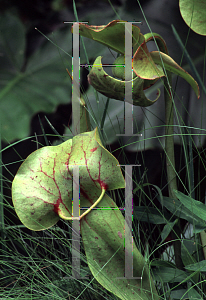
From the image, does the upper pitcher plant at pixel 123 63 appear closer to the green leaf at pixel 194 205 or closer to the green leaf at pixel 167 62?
the green leaf at pixel 167 62

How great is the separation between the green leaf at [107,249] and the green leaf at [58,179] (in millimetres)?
28

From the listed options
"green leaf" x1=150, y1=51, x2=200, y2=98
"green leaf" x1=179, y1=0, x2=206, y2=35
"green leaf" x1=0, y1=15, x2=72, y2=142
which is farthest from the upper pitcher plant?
"green leaf" x1=0, y1=15, x2=72, y2=142

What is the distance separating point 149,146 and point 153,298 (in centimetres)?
36

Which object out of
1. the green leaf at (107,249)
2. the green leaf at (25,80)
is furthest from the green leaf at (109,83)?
the green leaf at (25,80)

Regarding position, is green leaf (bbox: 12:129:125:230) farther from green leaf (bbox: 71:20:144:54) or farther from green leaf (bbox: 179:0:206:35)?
green leaf (bbox: 179:0:206:35)

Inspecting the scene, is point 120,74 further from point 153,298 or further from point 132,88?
point 153,298

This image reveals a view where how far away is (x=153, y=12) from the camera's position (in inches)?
23.6

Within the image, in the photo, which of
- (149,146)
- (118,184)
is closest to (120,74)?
(118,184)

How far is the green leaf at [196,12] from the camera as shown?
0.42 metres

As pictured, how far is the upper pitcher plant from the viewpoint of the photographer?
0.32 metres

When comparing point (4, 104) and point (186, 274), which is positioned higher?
point (4, 104)

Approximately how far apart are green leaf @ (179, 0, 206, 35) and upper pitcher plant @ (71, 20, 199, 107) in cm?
11

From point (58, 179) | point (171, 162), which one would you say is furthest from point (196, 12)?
point (58, 179)

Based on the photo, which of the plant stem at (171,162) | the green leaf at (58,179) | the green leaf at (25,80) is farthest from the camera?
the green leaf at (25,80)
